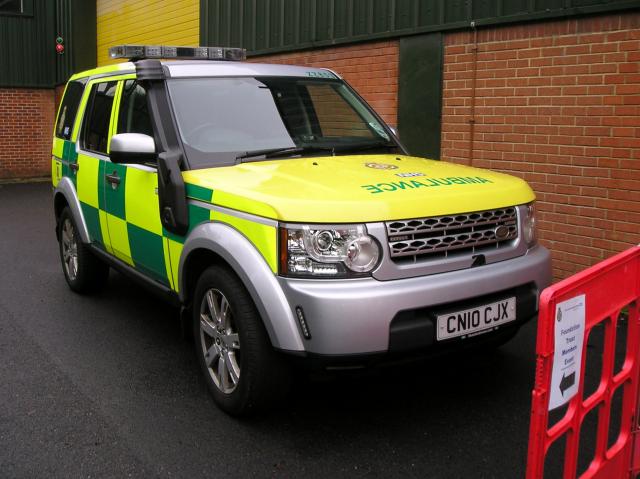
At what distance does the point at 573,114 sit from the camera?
598 centimetres

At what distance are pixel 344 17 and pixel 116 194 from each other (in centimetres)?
455

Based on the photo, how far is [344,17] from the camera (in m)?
8.48

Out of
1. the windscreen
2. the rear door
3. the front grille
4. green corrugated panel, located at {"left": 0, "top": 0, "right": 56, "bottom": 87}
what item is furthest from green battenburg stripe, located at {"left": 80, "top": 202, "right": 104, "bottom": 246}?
green corrugated panel, located at {"left": 0, "top": 0, "right": 56, "bottom": 87}

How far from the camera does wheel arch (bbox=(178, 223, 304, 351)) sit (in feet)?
10.6

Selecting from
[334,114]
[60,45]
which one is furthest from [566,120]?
[60,45]

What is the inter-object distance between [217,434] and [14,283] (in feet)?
13.4

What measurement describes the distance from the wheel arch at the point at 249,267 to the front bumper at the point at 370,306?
2.3 inches

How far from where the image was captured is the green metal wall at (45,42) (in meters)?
16.7

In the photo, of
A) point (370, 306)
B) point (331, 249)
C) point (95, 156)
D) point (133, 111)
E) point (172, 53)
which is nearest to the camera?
point (370, 306)

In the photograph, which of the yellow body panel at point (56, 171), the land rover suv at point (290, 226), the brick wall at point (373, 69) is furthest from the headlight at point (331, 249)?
the brick wall at point (373, 69)

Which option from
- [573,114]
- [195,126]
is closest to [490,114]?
[573,114]

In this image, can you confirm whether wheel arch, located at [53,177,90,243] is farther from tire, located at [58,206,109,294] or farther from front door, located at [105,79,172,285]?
front door, located at [105,79,172,285]

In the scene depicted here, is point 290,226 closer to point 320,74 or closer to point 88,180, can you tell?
point 320,74

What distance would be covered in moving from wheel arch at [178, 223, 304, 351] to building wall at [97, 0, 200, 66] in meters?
8.95
